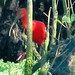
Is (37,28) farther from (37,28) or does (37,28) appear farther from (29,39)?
(29,39)

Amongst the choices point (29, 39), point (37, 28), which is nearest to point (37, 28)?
point (37, 28)

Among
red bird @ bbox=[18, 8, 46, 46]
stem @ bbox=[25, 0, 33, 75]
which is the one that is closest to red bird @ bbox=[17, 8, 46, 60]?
red bird @ bbox=[18, 8, 46, 46]

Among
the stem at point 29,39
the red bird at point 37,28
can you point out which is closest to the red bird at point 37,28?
the red bird at point 37,28

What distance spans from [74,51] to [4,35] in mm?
2601

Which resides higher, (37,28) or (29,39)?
(29,39)

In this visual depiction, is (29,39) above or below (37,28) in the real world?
above

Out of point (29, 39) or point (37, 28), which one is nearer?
point (29, 39)

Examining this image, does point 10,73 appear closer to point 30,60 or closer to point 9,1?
point 30,60

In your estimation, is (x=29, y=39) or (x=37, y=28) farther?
(x=37, y=28)

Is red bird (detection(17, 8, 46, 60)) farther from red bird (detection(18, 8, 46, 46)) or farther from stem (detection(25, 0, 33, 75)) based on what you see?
stem (detection(25, 0, 33, 75))

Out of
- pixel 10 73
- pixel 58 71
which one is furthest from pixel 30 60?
pixel 10 73

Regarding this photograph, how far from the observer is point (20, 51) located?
4059 millimetres

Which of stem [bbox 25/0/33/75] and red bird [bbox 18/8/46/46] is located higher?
stem [bbox 25/0/33/75]

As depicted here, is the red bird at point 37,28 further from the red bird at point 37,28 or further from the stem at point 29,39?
the stem at point 29,39
